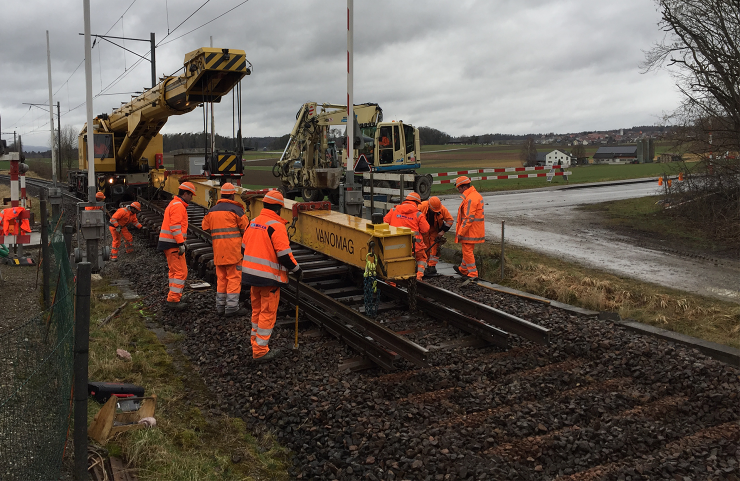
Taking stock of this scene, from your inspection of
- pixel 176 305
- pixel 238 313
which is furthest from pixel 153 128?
pixel 238 313

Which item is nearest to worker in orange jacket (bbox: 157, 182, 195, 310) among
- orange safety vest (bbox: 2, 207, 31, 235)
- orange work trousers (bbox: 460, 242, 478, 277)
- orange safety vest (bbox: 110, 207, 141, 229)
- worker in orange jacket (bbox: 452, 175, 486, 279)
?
orange safety vest (bbox: 110, 207, 141, 229)

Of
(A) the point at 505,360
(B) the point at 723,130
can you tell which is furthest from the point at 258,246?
(B) the point at 723,130

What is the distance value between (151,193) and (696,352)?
18023 mm

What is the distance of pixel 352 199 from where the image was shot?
1222 cm

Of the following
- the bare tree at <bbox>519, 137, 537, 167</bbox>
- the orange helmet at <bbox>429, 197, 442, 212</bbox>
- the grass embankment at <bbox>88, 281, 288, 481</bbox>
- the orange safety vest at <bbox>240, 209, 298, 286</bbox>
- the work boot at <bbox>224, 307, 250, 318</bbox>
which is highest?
the bare tree at <bbox>519, 137, 537, 167</bbox>

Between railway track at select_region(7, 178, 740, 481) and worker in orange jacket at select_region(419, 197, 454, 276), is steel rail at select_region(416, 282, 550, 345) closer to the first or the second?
railway track at select_region(7, 178, 740, 481)

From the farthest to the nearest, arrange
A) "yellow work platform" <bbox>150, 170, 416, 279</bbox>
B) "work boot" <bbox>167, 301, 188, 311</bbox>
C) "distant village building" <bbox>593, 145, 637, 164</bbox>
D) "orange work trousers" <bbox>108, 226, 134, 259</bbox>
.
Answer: "distant village building" <bbox>593, 145, 637, 164</bbox> → "orange work trousers" <bbox>108, 226, 134, 259</bbox> → "work boot" <bbox>167, 301, 188, 311</bbox> → "yellow work platform" <bbox>150, 170, 416, 279</bbox>

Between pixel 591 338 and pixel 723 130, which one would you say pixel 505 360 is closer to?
pixel 591 338

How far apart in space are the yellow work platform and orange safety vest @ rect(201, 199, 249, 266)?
1.41m

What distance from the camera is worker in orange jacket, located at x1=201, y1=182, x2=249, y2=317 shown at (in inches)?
326

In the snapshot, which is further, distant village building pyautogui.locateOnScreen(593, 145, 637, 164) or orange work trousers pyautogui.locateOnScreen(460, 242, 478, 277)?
distant village building pyautogui.locateOnScreen(593, 145, 637, 164)

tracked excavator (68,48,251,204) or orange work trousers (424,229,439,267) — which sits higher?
Answer: tracked excavator (68,48,251,204)

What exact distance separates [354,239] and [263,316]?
6.77 feet

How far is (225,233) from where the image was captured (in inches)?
329
